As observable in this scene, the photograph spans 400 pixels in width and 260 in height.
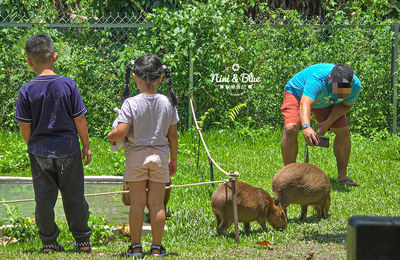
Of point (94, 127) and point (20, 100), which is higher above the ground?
point (20, 100)

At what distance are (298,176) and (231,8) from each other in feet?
16.8

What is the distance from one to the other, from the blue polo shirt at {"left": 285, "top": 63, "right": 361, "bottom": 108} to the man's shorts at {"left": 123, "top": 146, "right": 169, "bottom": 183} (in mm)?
2572

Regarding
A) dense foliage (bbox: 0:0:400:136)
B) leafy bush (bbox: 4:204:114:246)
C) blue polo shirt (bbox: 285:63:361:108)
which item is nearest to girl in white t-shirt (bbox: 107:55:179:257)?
leafy bush (bbox: 4:204:114:246)

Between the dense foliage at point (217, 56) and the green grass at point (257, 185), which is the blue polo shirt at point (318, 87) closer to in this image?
the green grass at point (257, 185)

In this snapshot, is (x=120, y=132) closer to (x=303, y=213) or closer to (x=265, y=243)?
(x=265, y=243)

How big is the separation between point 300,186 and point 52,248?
2.22 meters

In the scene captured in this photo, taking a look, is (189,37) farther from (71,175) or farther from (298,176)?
(71,175)

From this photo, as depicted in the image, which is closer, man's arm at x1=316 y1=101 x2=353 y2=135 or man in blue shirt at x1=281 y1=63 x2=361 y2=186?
man in blue shirt at x1=281 y1=63 x2=361 y2=186

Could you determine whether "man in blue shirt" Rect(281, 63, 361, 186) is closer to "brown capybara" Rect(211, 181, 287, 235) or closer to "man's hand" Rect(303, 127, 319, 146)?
"man's hand" Rect(303, 127, 319, 146)

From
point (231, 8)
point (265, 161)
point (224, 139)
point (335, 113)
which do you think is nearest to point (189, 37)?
point (231, 8)

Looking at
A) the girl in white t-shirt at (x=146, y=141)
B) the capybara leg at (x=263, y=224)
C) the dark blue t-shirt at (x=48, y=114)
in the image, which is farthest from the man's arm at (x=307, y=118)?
the dark blue t-shirt at (x=48, y=114)

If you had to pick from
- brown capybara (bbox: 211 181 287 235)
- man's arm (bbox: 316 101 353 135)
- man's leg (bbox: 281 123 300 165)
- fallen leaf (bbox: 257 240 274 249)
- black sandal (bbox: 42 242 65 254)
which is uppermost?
man's arm (bbox: 316 101 353 135)

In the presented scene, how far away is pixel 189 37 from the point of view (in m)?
8.84

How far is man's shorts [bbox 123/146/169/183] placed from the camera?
3924mm
